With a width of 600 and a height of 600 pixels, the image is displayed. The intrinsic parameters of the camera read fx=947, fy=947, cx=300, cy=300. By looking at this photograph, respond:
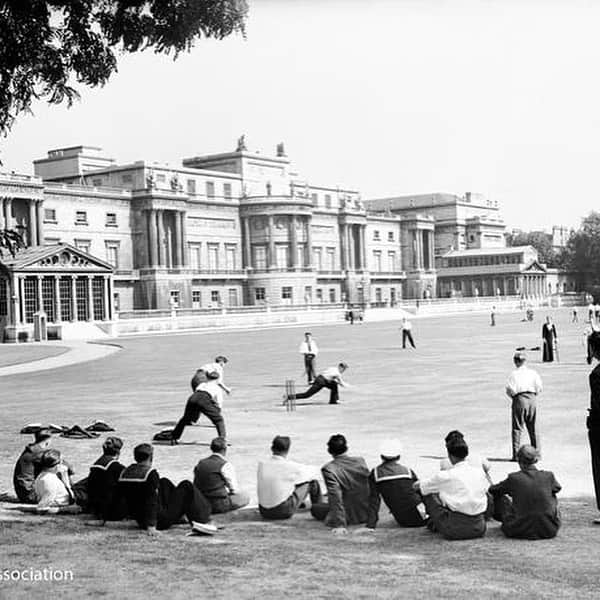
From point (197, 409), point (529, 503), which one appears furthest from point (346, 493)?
point (197, 409)

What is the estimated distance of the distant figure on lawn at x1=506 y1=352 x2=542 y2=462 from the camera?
16.4 m

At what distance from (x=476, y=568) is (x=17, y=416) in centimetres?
1689

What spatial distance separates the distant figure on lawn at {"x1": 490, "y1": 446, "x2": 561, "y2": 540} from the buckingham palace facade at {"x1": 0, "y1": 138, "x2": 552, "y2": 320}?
2468 inches

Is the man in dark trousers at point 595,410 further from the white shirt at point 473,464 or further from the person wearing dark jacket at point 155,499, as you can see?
the person wearing dark jacket at point 155,499

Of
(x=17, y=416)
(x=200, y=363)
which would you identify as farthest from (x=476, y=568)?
(x=200, y=363)

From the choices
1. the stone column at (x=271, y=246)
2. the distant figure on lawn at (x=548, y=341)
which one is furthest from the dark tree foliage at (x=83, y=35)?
the stone column at (x=271, y=246)

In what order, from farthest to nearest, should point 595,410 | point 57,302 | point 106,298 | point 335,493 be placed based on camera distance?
point 106,298 < point 57,302 < point 335,493 < point 595,410

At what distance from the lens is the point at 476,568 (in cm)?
992

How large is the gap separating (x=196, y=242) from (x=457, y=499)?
9328 centimetres

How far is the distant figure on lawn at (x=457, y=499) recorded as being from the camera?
1129cm

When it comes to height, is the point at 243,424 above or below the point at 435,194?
below

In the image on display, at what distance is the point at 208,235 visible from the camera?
105 metres

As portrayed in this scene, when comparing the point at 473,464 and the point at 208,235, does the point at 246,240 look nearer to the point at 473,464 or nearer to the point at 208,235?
the point at 208,235

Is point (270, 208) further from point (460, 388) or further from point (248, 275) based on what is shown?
point (460, 388)
